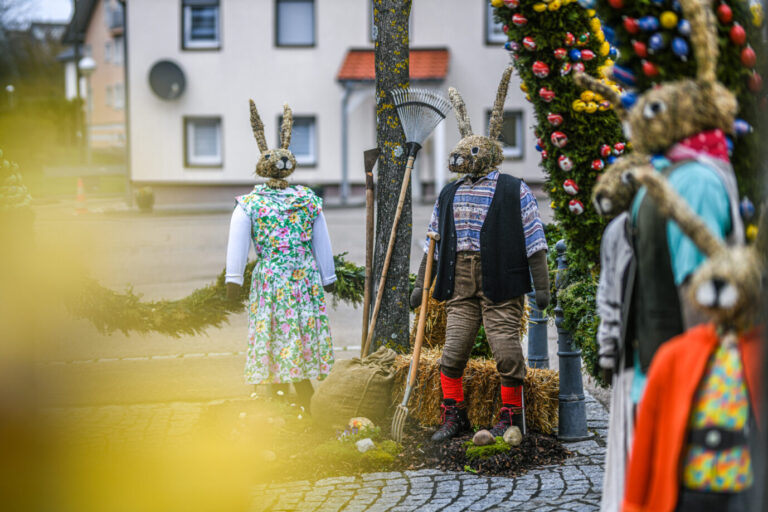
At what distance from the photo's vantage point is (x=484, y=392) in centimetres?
591

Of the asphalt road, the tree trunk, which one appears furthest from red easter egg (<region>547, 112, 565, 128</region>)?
the asphalt road

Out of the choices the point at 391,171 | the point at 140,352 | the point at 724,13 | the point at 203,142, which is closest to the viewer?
the point at 724,13

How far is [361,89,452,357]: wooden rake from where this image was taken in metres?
6.21

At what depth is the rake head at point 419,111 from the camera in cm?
621

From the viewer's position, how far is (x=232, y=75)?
1093 inches

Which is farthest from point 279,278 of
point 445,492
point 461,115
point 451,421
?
point 445,492

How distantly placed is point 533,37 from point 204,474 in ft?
9.24

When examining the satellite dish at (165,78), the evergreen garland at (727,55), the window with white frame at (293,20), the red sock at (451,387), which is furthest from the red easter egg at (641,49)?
the satellite dish at (165,78)

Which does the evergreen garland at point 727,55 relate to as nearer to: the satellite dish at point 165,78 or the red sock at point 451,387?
the red sock at point 451,387

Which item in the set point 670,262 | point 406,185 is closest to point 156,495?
point 406,185

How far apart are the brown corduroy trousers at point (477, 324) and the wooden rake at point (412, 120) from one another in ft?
2.49

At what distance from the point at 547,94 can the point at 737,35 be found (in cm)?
127

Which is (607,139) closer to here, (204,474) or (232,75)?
(204,474)

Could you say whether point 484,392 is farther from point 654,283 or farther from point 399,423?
point 654,283
